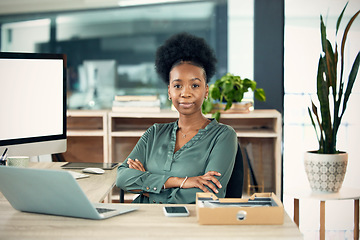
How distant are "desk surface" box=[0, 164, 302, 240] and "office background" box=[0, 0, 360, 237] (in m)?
2.73

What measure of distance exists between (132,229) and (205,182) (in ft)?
1.99

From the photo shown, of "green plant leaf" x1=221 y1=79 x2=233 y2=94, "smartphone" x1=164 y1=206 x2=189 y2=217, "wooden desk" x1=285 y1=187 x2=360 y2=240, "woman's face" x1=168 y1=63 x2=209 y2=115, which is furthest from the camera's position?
"green plant leaf" x1=221 y1=79 x2=233 y2=94

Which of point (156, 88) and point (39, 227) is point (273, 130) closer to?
point (156, 88)

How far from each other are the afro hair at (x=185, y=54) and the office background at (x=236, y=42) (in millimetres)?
1931

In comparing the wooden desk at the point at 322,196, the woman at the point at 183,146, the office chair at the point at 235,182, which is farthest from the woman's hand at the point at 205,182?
the wooden desk at the point at 322,196

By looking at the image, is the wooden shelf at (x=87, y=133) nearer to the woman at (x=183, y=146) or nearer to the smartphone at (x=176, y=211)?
the woman at (x=183, y=146)

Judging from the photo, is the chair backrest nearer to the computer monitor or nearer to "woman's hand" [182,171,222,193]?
"woman's hand" [182,171,222,193]

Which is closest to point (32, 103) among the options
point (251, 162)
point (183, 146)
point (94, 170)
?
point (94, 170)

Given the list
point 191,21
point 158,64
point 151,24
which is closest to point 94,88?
point 151,24

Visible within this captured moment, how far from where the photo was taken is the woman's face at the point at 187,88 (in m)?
2.21

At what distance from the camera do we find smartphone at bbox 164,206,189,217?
1626 mm

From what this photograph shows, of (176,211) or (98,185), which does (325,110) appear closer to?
(98,185)

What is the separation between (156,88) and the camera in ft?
14.2

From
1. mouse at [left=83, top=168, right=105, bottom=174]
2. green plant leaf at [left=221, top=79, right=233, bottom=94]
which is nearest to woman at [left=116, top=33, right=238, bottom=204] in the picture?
mouse at [left=83, top=168, right=105, bottom=174]
